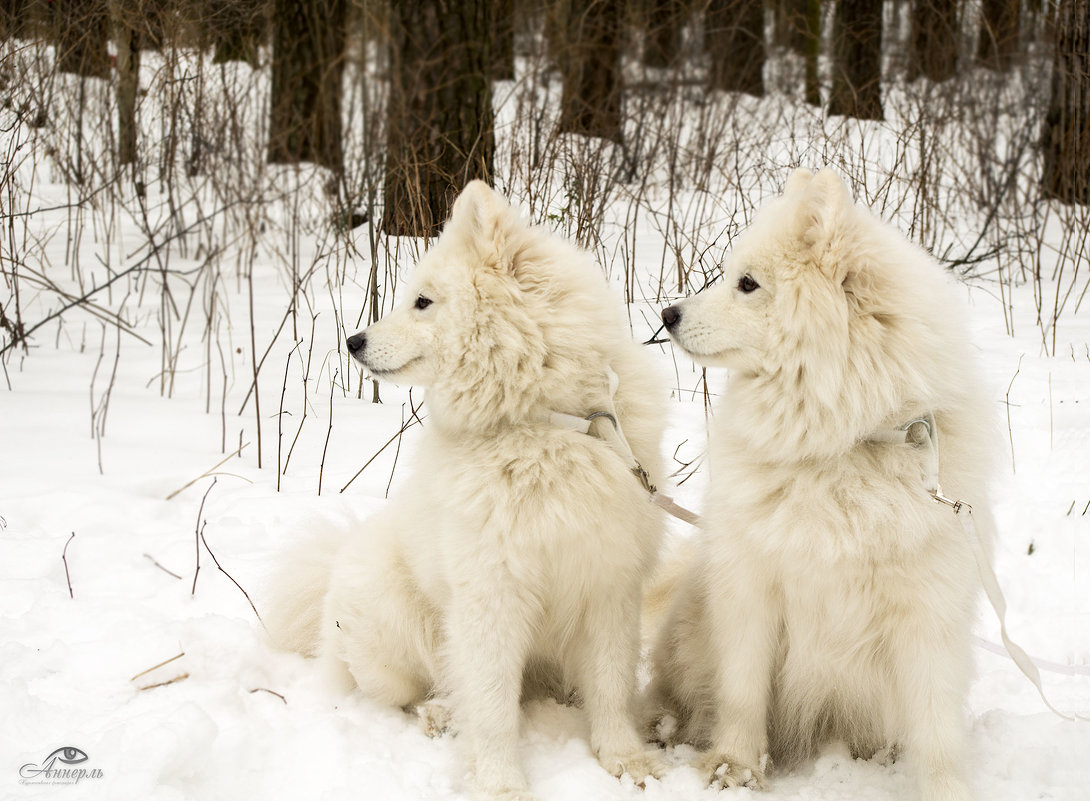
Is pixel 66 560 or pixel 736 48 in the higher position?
pixel 736 48

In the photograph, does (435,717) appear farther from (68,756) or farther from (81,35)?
(81,35)

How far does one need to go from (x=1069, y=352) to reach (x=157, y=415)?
198 inches

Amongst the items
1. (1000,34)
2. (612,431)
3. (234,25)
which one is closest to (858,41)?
(1000,34)

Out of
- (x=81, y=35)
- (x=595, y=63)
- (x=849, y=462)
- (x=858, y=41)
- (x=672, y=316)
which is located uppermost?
(x=858, y=41)

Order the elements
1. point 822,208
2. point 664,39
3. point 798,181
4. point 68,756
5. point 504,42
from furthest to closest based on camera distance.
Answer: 1. point 664,39
2. point 504,42
3. point 798,181
4. point 68,756
5. point 822,208

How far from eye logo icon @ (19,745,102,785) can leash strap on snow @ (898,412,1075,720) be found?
212 cm

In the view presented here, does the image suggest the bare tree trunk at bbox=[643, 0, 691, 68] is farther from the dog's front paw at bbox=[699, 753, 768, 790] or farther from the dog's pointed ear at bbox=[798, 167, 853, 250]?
the dog's front paw at bbox=[699, 753, 768, 790]

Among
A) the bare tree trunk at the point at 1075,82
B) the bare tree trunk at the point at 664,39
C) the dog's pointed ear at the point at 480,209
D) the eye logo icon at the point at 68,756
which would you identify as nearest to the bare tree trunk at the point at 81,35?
the dog's pointed ear at the point at 480,209

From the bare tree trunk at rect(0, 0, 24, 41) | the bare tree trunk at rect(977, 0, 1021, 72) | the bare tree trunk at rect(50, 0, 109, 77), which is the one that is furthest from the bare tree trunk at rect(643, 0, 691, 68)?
the bare tree trunk at rect(0, 0, 24, 41)

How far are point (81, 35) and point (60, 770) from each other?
20.6 feet

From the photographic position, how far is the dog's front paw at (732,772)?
2.45 m

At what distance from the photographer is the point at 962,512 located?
7.33 feet

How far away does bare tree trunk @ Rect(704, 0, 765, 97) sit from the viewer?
1122cm

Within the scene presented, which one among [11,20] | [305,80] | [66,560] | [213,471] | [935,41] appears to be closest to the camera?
[66,560]
